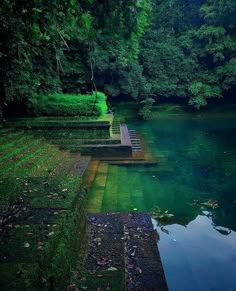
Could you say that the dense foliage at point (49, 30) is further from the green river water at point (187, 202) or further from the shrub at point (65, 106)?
the green river water at point (187, 202)

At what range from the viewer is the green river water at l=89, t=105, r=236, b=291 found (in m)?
4.50

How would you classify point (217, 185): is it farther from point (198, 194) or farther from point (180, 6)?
point (180, 6)

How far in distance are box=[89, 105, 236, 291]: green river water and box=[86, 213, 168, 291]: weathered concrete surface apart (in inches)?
17.3

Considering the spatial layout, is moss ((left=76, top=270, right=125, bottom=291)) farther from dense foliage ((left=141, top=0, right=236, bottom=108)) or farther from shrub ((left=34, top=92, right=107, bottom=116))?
dense foliage ((left=141, top=0, right=236, bottom=108))

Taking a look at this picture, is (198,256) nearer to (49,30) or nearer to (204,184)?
(204,184)

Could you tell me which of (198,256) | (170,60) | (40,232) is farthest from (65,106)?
(170,60)

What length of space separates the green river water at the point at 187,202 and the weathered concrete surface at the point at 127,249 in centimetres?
44

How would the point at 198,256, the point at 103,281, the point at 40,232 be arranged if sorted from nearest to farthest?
the point at 40,232 → the point at 103,281 → the point at 198,256

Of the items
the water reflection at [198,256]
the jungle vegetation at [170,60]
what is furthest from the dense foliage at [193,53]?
the water reflection at [198,256]

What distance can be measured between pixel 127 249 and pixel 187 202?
301cm

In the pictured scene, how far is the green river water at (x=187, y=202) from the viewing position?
4.50 metres

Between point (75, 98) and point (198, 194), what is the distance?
20.6 ft

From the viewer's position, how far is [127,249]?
4328 millimetres

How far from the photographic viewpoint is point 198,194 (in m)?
7.55
